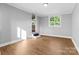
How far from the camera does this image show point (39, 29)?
941cm

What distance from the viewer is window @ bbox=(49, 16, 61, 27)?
8.27m

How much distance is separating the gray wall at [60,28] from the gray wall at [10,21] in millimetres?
3202

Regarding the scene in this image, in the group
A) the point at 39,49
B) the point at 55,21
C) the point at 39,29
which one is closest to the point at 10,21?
the point at 39,49

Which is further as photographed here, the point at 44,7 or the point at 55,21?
the point at 55,21

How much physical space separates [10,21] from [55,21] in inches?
181

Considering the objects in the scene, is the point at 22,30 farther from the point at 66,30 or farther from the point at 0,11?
the point at 66,30

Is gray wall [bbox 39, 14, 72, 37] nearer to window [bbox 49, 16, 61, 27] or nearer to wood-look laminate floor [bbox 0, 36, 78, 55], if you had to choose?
window [bbox 49, 16, 61, 27]

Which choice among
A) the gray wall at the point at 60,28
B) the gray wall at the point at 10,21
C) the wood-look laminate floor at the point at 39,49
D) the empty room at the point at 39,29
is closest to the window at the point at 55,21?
the empty room at the point at 39,29

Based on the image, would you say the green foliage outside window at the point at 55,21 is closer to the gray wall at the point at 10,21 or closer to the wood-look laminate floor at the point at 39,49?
the gray wall at the point at 10,21

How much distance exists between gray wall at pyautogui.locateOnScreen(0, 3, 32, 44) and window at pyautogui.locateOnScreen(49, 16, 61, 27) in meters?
3.13

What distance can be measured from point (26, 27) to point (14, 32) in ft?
5.37

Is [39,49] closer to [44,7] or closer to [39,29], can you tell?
[44,7]

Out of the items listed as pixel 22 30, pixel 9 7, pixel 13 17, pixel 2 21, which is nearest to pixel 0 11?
pixel 2 21

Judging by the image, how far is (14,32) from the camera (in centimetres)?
527
